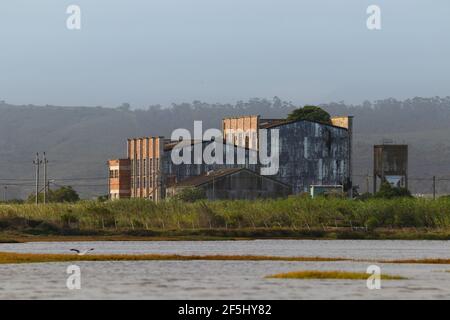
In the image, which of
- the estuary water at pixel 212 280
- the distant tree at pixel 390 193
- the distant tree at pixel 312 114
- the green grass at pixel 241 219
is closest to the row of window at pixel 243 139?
the distant tree at pixel 312 114

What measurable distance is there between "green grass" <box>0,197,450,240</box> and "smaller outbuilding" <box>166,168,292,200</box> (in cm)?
3096

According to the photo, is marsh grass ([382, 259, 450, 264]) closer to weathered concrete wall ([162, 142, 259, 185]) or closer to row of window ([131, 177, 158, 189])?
weathered concrete wall ([162, 142, 259, 185])

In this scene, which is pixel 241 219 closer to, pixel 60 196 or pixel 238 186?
pixel 238 186

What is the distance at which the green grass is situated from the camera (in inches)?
4245

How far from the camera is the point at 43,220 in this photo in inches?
4304

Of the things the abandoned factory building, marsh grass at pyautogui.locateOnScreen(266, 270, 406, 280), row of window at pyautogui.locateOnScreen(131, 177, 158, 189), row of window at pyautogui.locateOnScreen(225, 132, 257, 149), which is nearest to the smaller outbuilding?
the abandoned factory building

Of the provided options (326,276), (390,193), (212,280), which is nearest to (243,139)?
(390,193)

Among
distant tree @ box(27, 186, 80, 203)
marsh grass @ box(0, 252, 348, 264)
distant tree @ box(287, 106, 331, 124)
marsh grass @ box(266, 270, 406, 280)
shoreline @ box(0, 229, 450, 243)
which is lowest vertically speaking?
shoreline @ box(0, 229, 450, 243)

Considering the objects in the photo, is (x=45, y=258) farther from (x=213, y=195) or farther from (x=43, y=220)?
(x=213, y=195)

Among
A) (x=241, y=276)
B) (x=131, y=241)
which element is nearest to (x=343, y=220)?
(x=131, y=241)

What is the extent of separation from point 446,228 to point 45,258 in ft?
168

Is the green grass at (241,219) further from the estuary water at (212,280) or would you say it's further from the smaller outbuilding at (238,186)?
the smaller outbuilding at (238,186)

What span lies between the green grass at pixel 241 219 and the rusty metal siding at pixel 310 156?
131ft

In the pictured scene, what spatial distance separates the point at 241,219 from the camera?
112688 millimetres
